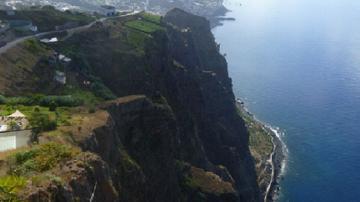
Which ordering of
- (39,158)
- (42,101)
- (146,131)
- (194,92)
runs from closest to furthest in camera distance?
(39,158) < (42,101) < (146,131) < (194,92)

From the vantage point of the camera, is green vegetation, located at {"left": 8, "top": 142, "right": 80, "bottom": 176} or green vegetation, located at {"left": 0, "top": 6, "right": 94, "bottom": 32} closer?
green vegetation, located at {"left": 8, "top": 142, "right": 80, "bottom": 176}

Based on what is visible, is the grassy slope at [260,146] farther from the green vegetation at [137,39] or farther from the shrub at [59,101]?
the shrub at [59,101]

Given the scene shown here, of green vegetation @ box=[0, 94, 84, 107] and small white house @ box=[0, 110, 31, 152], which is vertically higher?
small white house @ box=[0, 110, 31, 152]

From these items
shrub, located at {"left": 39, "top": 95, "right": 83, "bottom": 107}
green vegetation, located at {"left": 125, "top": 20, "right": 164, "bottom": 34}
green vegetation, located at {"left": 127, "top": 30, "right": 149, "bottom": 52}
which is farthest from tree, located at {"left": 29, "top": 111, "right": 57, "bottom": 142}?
green vegetation, located at {"left": 125, "top": 20, "right": 164, "bottom": 34}

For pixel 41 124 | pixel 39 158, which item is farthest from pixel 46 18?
pixel 39 158

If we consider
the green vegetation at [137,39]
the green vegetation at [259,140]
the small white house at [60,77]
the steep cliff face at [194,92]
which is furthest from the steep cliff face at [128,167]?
the green vegetation at [259,140]

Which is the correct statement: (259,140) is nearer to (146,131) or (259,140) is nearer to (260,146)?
(260,146)

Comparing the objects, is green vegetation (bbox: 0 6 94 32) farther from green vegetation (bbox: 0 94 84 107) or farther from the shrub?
the shrub
